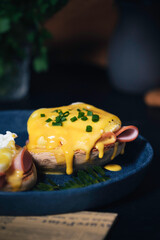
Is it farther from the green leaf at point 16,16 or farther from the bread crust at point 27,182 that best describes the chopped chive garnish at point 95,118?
the green leaf at point 16,16

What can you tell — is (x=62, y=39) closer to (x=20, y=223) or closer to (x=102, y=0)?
(x=102, y=0)

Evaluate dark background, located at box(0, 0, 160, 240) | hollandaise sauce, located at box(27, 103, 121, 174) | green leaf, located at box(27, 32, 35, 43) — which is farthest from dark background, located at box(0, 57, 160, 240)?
green leaf, located at box(27, 32, 35, 43)

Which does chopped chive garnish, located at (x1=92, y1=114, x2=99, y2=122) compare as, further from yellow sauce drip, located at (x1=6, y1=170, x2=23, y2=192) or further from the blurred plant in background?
the blurred plant in background

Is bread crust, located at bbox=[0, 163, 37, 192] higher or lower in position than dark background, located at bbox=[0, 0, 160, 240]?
higher

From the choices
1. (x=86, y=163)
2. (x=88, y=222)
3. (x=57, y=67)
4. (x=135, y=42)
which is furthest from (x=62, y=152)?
(x=57, y=67)

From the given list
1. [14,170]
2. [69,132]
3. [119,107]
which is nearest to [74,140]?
[69,132]

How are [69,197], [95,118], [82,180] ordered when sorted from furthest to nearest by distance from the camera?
[95,118], [82,180], [69,197]

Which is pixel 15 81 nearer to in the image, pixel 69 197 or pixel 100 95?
pixel 100 95
